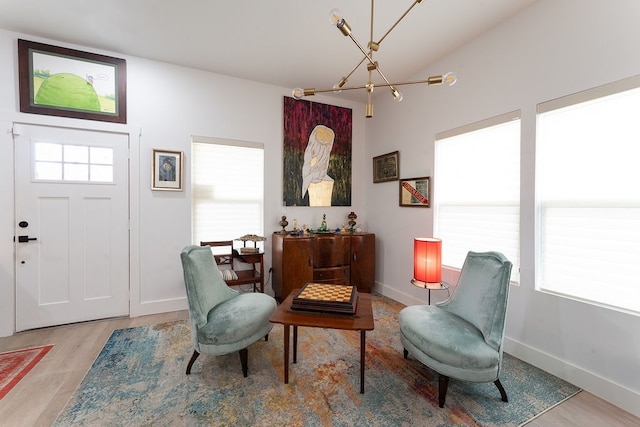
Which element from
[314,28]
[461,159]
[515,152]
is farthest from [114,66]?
[515,152]

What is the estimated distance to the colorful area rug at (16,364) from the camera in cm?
193

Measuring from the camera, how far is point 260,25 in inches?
98.1

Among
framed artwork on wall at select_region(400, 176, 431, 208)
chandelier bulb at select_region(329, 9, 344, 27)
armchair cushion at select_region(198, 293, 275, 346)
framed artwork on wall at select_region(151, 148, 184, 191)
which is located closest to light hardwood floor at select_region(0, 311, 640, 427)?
armchair cushion at select_region(198, 293, 275, 346)

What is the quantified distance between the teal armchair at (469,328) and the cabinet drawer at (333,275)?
155 cm

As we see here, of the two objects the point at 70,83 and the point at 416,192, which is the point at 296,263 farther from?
the point at 70,83

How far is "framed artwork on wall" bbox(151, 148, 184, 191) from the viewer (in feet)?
10.3

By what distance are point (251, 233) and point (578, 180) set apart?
342 centimetres

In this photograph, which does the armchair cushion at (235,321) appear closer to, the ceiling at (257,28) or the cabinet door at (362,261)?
the cabinet door at (362,261)

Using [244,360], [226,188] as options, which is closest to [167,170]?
[226,188]

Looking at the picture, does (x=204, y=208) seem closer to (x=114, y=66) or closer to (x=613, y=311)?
(x=114, y=66)

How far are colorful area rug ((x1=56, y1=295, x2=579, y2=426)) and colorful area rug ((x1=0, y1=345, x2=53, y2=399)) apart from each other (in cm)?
47

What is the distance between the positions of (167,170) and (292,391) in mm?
2770

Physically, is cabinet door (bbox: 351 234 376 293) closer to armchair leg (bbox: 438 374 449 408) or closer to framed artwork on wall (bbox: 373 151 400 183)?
framed artwork on wall (bbox: 373 151 400 183)

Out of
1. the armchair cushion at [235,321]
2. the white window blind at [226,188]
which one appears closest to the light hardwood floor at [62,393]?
the armchair cushion at [235,321]
